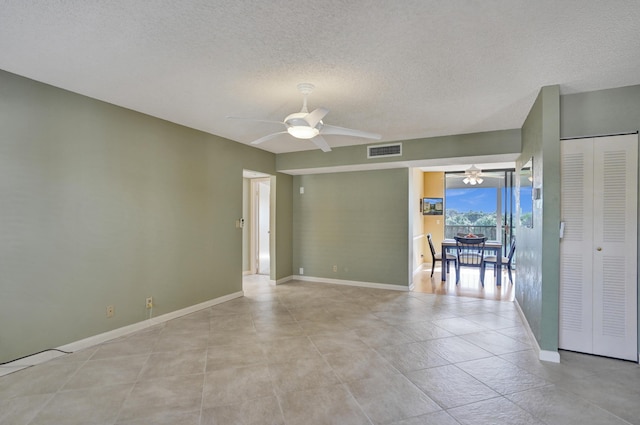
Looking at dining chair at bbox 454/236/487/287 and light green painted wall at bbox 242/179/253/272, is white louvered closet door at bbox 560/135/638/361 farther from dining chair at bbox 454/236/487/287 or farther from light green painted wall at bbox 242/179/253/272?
light green painted wall at bbox 242/179/253/272

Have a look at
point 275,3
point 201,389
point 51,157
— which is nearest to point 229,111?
point 51,157

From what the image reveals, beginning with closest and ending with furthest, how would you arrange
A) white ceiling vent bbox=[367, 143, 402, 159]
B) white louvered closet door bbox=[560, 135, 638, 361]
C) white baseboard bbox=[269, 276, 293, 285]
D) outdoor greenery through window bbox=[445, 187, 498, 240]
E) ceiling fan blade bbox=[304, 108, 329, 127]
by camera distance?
ceiling fan blade bbox=[304, 108, 329, 127], white louvered closet door bbox=[560, 135, 638, 361], white ceiling vent bbox=[367, 143, 402, 159], white baseboard bbox=[269, 276, 293, 285], outdoor greenery through window bbox=[445, 187, 498, 240]

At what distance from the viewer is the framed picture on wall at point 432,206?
27.4ft

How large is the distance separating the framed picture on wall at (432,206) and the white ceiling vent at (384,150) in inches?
138

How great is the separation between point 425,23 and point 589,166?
238 centimetres

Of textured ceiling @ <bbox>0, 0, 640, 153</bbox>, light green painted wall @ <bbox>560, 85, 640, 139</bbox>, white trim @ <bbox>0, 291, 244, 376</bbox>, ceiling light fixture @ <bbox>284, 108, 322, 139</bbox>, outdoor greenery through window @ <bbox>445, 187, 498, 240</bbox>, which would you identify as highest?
textured ceiling @ <bbox>0, 0, 640, 153</bbox>

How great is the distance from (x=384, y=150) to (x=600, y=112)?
9.36 ft

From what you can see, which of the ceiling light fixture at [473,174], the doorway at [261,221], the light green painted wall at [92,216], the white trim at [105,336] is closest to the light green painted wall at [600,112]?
the ceiling light fixture at [473,174]

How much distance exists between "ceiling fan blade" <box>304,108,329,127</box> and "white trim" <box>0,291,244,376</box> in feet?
10.2

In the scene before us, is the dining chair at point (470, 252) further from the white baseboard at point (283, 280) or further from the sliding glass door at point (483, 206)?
the white baseboard at point (283, 280)

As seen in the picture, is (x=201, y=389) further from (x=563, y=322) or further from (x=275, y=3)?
(x=563, y=322)

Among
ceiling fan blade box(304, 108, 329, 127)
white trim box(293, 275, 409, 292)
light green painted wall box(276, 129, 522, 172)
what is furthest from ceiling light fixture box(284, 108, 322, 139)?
white trim box(293, 275, 409, 292)

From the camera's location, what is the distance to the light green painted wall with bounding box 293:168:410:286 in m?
5.89

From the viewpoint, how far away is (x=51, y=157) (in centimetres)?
303
